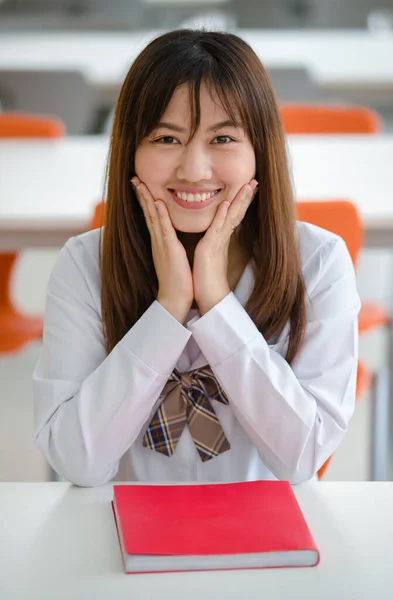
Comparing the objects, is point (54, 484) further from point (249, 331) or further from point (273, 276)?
point (273, 276)

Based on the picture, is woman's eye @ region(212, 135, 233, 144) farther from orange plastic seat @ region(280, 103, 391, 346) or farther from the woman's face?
orange plastic seat @ region(280, 103, 391, 346)

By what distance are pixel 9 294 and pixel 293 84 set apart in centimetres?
254

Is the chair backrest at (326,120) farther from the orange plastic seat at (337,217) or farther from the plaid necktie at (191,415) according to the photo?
the plaid necktie at (191,415)

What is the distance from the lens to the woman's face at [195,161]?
1.41m

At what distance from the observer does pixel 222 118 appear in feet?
4.62

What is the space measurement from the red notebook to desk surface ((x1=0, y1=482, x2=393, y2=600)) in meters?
0.01

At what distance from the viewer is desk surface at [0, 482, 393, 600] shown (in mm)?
1038

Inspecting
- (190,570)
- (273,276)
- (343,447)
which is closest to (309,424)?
(273,276)

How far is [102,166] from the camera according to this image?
3.09 meters

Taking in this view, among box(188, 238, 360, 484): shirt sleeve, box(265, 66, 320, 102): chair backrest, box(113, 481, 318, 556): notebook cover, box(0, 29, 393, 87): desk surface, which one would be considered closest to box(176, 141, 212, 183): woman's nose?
box(188, 238, 360, 484): shirt sleeve

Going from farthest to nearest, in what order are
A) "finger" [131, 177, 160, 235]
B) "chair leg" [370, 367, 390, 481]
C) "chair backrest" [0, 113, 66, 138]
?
"chair backrest" [0, 113, 66, 138] → "chair leg" [370, 367, 390, 481] → "finger" [131, 177, 160, 235]

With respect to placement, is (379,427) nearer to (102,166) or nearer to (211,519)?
(102,166)

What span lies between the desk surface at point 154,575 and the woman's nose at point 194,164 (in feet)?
1.54

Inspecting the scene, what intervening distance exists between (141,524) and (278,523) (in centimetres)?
16
